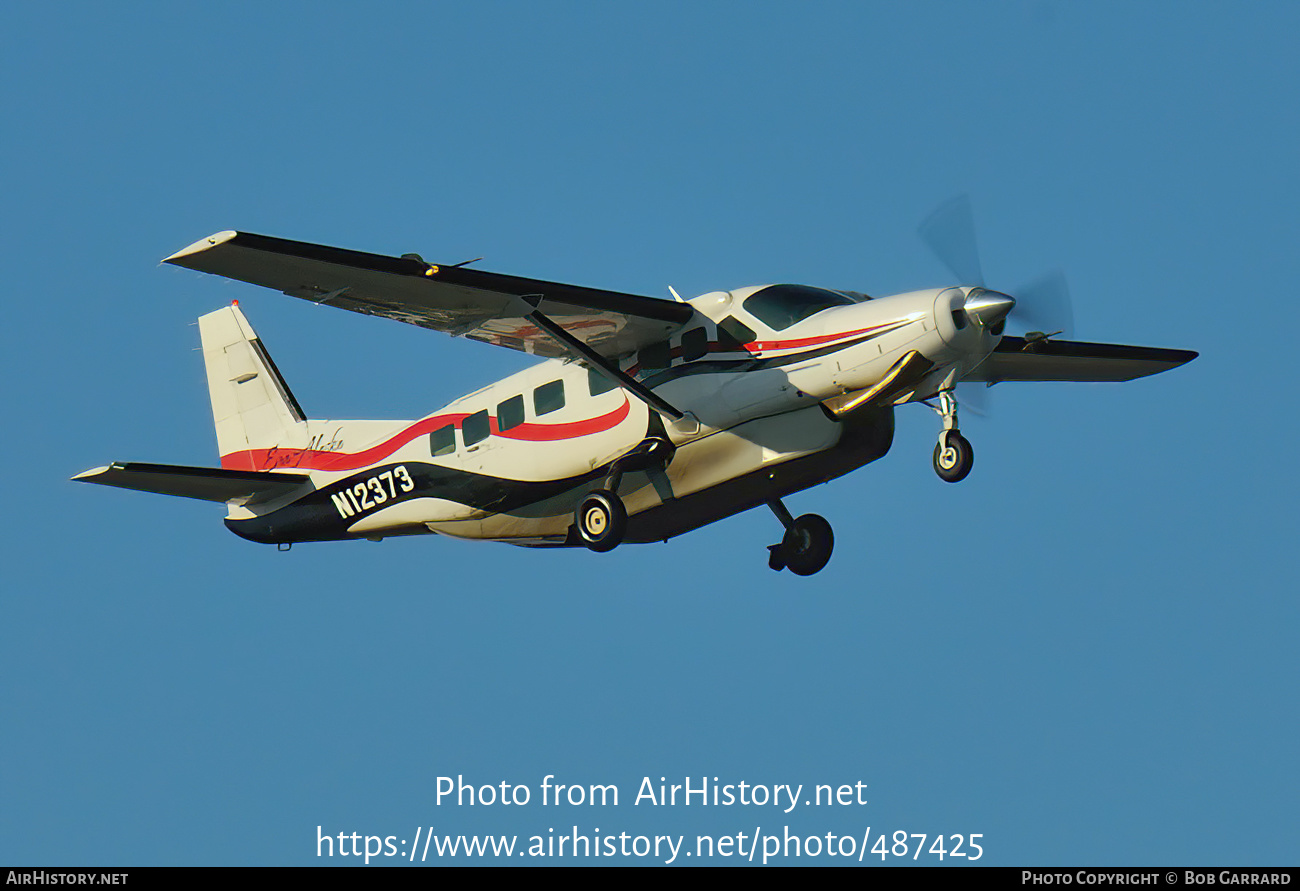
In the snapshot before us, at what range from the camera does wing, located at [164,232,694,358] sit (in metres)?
19.1

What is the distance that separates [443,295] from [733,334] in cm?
386

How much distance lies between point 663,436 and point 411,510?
4829 millimetres

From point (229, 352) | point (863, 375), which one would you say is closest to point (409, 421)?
point (229, 352)

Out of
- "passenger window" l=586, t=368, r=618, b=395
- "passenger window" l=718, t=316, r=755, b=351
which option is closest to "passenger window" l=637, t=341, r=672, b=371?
"passenger window" l=586, t=368, r=618, b=395

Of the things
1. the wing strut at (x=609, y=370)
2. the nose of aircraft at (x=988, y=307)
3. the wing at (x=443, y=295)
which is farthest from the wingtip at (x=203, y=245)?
the nose of aircraft at (x=988, y=307)

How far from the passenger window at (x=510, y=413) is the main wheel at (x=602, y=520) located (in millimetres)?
1877

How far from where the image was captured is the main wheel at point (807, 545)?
79.7 ft

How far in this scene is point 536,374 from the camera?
2377 cm

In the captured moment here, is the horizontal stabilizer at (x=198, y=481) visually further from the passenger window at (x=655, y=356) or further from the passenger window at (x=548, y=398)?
the passenger window at (x=655, y=356)

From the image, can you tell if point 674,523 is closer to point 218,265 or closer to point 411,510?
point 411,510

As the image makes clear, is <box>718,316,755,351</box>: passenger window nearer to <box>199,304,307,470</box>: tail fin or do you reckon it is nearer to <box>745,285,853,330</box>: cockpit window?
<box>745,285,853,330</box>: cockpit window

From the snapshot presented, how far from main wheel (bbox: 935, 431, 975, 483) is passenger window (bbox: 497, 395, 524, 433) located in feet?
20.3

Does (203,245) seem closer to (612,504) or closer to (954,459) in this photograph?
(612,504)

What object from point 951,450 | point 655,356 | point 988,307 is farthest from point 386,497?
point 988,307
